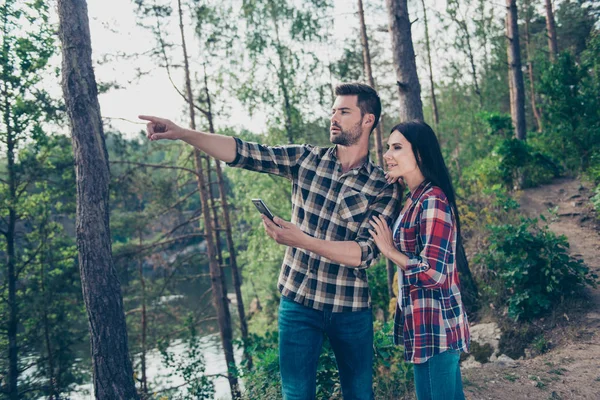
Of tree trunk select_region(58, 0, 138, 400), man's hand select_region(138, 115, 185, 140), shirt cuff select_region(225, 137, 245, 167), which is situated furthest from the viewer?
tree trunk select_region(58, 0, 138, 400)

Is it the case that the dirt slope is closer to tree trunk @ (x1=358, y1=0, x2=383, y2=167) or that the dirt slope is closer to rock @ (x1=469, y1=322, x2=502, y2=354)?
rock @ (x1=469, y1=322, x2=502, y2=354)

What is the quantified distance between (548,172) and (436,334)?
9.55m

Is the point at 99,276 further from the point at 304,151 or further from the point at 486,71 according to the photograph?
the point at 486,71

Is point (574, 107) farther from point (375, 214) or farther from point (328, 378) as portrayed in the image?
point (375, 214)

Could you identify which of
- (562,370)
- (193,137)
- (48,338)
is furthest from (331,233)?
(48,338)

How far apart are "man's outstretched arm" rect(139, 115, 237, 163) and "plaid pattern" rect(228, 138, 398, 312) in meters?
0.07

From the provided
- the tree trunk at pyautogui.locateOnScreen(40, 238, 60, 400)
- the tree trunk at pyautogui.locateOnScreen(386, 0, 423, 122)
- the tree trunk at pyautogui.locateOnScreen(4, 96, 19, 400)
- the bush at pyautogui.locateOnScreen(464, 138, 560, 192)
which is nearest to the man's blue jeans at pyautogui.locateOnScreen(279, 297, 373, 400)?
the tree trunk at pyautogui.locateOnScreen(386, 0, 423, 122)

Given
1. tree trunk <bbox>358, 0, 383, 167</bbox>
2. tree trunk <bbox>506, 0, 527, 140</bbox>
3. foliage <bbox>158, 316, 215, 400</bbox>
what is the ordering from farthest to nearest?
tree trunk <bbox>506, 0, 527, 140</bbox>
tree trunk <bbox>358, 0, 383, 167</bbox>
foliage <bbox>158, 316, 215, 400</bbox>

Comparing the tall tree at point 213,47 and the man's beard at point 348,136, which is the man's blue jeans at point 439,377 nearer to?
the man's beard at point 348,136

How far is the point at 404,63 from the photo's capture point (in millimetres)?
6625

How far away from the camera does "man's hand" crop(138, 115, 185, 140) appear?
101 inches

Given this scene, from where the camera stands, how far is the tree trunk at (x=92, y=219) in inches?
185

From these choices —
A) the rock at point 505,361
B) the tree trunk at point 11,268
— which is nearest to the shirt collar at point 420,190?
the rock at point 505,361

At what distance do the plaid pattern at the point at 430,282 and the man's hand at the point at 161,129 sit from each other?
1370 mm
